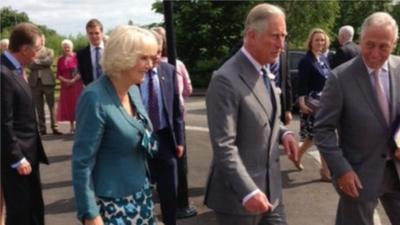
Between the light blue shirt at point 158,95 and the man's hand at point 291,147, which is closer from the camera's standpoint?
the man's hand at point 291,147

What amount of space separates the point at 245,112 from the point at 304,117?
458 centimetres

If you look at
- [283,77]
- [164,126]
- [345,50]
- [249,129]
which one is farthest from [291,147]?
[345,50]

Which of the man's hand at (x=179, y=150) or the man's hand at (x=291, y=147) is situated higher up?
the man's hand at (x=291, y=147)

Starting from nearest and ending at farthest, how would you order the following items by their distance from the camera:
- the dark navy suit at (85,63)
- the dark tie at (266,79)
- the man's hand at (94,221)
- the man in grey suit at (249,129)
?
the man's hand at (94,221) → the man in grey suit at (249,129) → the dark tie at (266,79) → the dark navy suit at (85,63)

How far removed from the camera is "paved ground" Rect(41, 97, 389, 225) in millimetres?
5691

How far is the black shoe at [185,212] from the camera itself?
5.68 m

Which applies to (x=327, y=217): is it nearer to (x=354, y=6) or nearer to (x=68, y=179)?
(x=68, y=179)

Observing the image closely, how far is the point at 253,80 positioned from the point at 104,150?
895 mm

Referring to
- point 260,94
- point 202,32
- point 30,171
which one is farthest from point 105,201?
point 202,32

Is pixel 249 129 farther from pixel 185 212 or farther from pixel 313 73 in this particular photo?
pixel 313 73

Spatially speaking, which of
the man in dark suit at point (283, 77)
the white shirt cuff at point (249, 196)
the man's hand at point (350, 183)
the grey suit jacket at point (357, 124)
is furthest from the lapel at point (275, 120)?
the man in dark suit at point (283, 77)

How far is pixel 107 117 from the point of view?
2.86 m

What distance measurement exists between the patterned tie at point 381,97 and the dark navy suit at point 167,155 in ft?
6.82

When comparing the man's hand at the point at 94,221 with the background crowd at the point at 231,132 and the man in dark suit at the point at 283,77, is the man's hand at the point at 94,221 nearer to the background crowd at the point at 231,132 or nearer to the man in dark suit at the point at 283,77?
the background crowd at the point at 231,132
